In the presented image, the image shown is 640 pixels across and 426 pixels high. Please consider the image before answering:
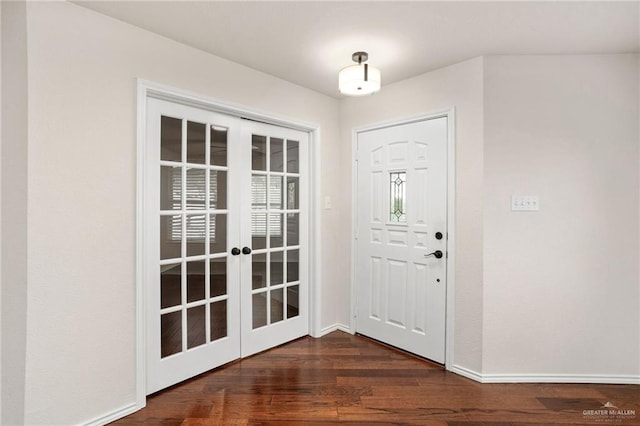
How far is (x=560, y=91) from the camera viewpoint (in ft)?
7.89

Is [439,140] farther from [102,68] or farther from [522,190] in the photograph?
[102,68]

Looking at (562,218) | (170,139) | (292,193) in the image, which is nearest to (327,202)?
(292,193)

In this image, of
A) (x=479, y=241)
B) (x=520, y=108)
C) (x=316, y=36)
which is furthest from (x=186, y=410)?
(x=520, y=108)

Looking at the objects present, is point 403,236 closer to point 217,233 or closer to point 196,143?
point 217,233

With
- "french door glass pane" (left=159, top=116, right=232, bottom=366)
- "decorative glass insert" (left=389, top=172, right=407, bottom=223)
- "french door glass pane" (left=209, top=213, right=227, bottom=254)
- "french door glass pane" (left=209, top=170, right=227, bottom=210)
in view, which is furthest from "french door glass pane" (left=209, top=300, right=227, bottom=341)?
"decorative glass insert" (left=389, top=172, right=407, bottom=223)

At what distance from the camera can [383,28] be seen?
6.74ft

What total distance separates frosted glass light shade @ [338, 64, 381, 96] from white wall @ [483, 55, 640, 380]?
0.86 meters

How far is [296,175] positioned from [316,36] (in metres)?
1.28

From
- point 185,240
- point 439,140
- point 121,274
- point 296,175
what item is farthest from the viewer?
point 296,175

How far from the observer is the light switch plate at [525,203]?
7.95 ft

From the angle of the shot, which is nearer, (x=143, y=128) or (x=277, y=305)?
(x=143, y=128)

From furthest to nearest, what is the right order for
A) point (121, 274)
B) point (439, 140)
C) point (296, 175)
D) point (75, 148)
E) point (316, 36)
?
point (296, 175)
point (439, 140)
point (316, 36)
point (121, 274)
point (75, 148)

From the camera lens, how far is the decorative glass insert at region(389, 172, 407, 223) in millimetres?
2939

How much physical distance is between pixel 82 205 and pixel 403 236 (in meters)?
2.36
